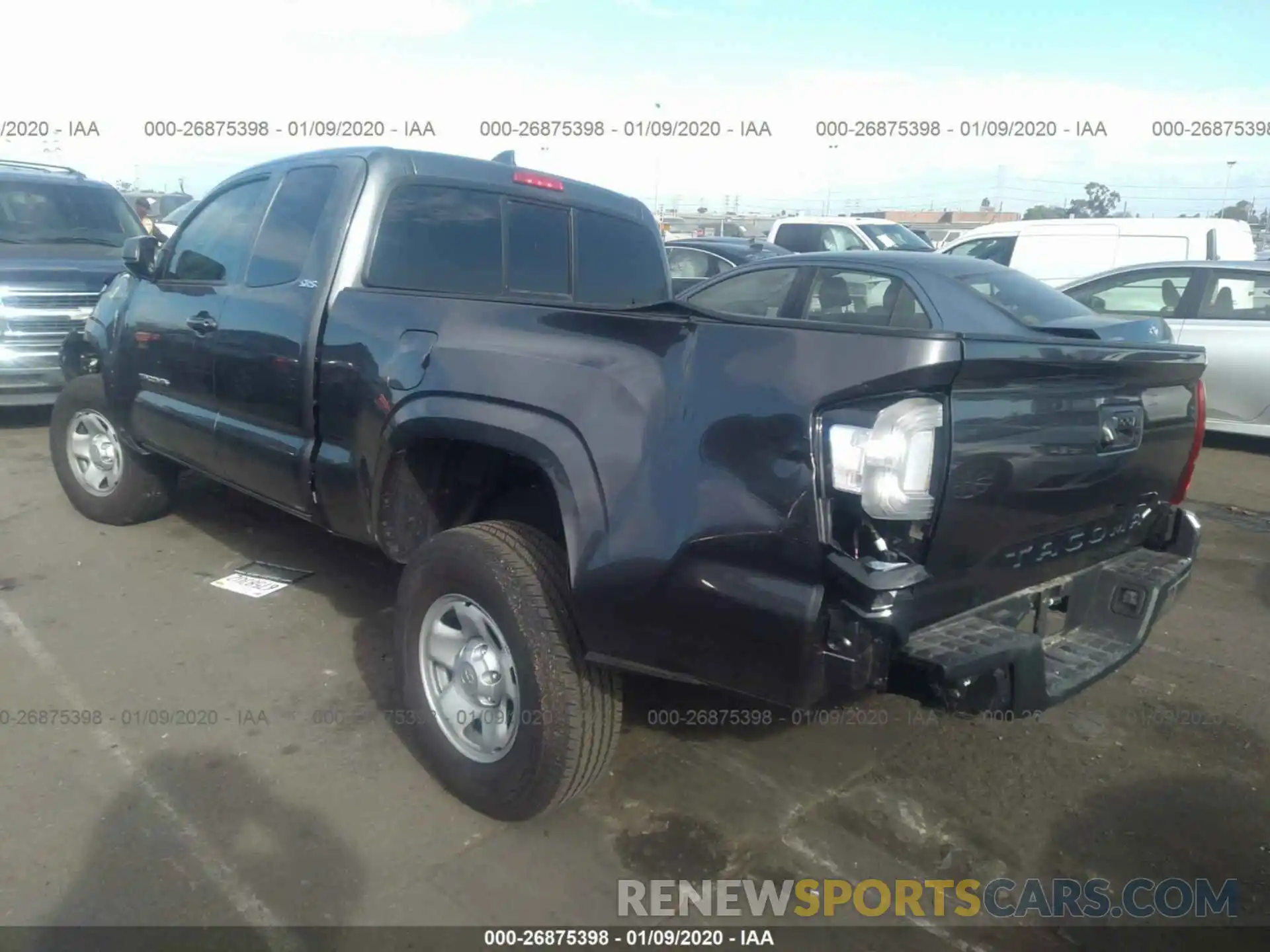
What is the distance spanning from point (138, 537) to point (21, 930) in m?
3.21

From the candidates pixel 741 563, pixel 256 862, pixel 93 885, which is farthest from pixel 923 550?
pixel 93 885

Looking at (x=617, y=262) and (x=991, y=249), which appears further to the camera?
(x=991, y=249)

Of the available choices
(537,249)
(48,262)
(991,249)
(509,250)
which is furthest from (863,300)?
(991,249)

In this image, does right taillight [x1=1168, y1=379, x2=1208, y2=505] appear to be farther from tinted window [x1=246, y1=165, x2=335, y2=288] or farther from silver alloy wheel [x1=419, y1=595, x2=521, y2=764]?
tinted window [x1=246, y1=165, x2=335, y2=288]

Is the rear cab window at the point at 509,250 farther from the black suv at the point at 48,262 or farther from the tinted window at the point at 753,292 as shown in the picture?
the black suv at the point at 48,262

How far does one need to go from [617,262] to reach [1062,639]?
2.54m

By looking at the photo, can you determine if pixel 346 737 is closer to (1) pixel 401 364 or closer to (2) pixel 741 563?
(1) pixel 401 364

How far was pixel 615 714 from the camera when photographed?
8.91ft

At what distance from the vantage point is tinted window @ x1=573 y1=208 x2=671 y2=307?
4.29m

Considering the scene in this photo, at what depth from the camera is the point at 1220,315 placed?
8.08 metres

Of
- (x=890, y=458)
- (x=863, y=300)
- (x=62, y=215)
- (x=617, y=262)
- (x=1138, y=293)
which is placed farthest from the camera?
(x=1138, y=293)

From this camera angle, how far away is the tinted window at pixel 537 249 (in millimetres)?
3984

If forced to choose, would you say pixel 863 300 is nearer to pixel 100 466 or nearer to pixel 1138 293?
pixel 1138 293

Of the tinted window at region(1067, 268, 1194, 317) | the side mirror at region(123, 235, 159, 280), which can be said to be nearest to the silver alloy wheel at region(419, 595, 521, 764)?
the side mirror at region(123, 235, 159, 280)
